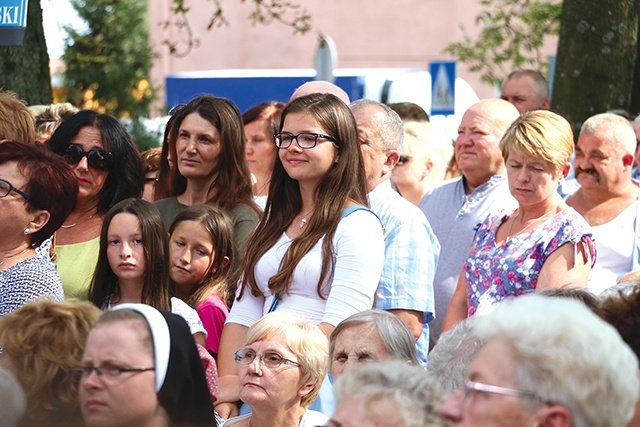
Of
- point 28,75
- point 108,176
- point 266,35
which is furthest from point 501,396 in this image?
point 266,35

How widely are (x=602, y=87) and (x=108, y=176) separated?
466 centimetres

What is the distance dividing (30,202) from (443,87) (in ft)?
23.3

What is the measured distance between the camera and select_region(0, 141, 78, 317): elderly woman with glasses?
4754 millimetres

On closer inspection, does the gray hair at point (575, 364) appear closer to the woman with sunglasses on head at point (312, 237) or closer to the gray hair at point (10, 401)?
the gray hair at point (10, 401)

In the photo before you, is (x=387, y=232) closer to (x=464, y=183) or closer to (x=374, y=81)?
(x=464, y=183)

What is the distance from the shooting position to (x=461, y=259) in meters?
6.54

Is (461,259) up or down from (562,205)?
down

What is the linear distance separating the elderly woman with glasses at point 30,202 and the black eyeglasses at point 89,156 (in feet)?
3.01

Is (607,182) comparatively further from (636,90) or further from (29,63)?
(29,63)

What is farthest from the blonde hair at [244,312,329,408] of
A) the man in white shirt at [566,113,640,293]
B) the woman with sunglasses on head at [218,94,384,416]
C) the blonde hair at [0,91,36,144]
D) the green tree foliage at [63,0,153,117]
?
the green tree foliage at [63,0,153,117]

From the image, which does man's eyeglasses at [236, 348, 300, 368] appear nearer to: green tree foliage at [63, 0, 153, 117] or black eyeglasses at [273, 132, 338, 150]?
black eyeglasses at [273, 132, 338, 150]

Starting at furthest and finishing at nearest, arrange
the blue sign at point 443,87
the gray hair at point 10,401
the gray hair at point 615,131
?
1. the blue sign at point 443,87
2. the gray hair at point 615,131
3. the gray hair at point 10,401

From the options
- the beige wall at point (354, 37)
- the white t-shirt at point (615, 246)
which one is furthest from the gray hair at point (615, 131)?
the beige wall at point (354, 37)

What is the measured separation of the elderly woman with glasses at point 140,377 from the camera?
320cm
